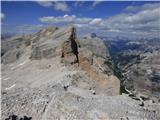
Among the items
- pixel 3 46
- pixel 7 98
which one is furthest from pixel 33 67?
pixel 3 46

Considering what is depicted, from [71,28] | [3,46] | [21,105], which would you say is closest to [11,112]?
[21,105]

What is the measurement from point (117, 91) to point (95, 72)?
7722 millimetres

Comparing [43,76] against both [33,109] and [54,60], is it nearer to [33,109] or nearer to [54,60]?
[54,60]

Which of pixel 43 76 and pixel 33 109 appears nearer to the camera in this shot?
pixel 33 109

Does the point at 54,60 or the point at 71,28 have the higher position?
the point at 71,28

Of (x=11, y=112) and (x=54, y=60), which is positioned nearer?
(x=11, y=112)

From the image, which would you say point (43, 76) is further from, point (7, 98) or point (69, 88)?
point (7, 98)

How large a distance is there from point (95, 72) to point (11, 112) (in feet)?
89.3

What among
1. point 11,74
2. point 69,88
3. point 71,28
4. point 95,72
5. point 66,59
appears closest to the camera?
point 69,88

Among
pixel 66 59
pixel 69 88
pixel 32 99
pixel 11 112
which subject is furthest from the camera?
→ pixel 66 59

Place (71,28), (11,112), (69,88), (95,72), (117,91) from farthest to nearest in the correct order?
(71,28)
(95,72)
(117,91)
(69,88)
(11,112)

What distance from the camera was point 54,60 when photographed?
6975 cm

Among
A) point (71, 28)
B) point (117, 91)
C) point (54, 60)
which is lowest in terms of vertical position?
point (117, 91)

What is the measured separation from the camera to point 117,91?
2172 inches
